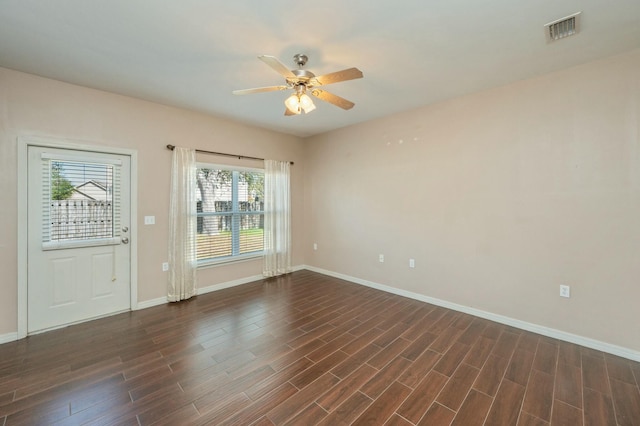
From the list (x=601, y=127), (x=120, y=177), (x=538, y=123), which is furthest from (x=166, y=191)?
(x=601, y=127)

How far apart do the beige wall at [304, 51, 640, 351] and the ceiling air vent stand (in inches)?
31.7

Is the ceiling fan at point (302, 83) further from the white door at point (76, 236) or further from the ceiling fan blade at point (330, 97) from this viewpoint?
the white door at point (76, 236)

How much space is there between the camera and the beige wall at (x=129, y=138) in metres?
2.72

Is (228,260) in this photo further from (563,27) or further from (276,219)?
(563,27)

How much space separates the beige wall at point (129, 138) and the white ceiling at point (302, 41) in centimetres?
24

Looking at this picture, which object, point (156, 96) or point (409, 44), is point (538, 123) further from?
point (156, 96)

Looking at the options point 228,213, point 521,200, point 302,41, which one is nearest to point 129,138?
point 228,213

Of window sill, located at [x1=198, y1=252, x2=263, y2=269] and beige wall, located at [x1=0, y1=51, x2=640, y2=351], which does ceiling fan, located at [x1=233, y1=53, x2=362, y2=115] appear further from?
window sill, located at [x1=198, y1=252, x2=263, y2=269]

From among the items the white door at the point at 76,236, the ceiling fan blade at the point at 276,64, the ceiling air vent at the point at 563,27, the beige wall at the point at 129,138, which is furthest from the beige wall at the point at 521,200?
the white door at the point at 76,236

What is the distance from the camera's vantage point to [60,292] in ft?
9.92

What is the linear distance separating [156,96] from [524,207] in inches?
184

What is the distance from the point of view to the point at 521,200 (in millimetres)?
3027

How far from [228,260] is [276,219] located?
116cm

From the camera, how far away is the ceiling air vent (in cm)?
201
